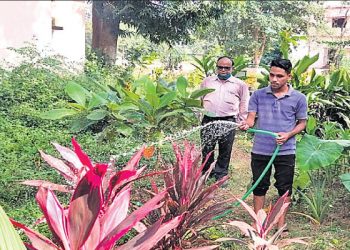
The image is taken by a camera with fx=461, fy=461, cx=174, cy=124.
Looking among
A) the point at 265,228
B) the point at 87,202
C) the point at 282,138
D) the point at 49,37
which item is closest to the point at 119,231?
the point at 87,202

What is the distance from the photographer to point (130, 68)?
37.4ft

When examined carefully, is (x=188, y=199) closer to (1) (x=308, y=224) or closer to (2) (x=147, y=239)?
(2) (x=147, y=239)

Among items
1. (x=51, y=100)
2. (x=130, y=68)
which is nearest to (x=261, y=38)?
(x=130, y=68)

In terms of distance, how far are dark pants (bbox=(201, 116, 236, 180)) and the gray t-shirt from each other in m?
1.24

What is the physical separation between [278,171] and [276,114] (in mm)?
414

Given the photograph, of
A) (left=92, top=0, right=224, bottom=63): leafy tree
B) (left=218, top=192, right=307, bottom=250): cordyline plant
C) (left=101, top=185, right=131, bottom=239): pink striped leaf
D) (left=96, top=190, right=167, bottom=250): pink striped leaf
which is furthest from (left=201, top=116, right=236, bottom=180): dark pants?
(left=92, top=0, right=224, bottom=63): leafy tree

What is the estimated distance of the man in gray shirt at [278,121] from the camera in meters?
3.12

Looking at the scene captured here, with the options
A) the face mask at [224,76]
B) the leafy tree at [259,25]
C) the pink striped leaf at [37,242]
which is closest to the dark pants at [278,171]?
the face mask at [224,76]

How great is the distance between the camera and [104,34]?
11078 millimetres

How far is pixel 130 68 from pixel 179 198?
29.6 ft

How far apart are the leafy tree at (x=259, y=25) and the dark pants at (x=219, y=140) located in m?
14.4

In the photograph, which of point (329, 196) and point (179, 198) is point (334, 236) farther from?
point (179, 198)

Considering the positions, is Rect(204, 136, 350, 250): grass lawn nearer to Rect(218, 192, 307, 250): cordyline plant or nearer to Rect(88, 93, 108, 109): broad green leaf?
Rect(218, 192, 307, 250): cordyline plant

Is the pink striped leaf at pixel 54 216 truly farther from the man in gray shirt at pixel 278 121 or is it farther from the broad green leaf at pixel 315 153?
the broad green leaf at pixel 315 153
